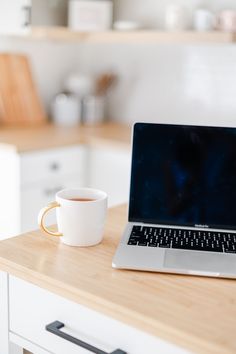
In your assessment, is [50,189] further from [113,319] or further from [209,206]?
[113,319]

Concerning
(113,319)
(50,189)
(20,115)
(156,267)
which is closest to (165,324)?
(113,319)

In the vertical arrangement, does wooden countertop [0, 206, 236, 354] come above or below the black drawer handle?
above

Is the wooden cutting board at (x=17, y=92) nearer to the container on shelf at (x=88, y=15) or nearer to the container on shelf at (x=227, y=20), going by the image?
the container on shelf at (x=88, y=15)

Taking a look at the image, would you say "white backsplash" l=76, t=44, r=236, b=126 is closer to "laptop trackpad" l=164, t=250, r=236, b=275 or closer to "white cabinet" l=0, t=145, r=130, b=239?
"white cabinet" l=0, t=145, r=130, b=239

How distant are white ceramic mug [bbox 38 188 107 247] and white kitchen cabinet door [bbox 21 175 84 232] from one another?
1.53m

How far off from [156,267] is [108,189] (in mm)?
1938

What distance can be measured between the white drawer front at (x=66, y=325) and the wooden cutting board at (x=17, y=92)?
2270mm

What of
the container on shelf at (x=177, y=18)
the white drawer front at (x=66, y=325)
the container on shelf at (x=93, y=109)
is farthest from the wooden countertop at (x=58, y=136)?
the white drawer front at (x=66, y=325)

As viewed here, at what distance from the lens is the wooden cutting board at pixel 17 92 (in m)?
3.41

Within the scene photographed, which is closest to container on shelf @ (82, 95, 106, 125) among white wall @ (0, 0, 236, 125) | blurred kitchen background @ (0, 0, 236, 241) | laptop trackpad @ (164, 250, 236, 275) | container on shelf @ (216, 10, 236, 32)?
blurred kitchen background @ (0, 0, 236, 241)

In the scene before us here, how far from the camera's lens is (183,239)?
1375 millimetres

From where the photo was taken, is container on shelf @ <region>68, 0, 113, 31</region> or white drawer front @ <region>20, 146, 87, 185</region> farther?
container on shelf @ <region>68, 0, 113, 31</region>

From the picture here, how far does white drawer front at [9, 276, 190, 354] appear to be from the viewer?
3.49 ft

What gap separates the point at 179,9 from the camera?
3148 mm
